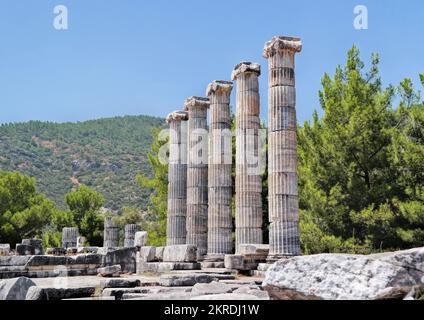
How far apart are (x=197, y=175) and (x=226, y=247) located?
442 centimetres

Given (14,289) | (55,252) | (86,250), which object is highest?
(14,289)

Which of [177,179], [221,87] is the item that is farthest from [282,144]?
[177,179]

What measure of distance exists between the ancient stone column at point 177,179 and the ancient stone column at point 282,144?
31.3ft

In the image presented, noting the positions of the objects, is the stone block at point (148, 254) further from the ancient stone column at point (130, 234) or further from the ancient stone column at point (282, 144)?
the ancient stone column at point (130, 234)

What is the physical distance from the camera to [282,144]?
18000 mm

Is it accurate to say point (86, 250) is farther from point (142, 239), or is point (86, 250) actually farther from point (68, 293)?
point (68, 293)

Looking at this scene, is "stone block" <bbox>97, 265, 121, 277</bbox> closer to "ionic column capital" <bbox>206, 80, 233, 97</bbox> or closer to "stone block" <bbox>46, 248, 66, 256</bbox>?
"stone block" <bbox>46, 248, 66, 256</bbox>

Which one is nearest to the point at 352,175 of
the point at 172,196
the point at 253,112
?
the point at 253,112

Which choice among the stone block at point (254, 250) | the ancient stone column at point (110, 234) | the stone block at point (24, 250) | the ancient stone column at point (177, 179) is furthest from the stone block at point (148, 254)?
the ancient stone column at point (110, 234)

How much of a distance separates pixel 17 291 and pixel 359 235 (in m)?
16.2

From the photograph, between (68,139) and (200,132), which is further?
(68,139)

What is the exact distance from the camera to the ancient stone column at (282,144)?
17.5 metres

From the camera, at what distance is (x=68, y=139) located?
323 feet
